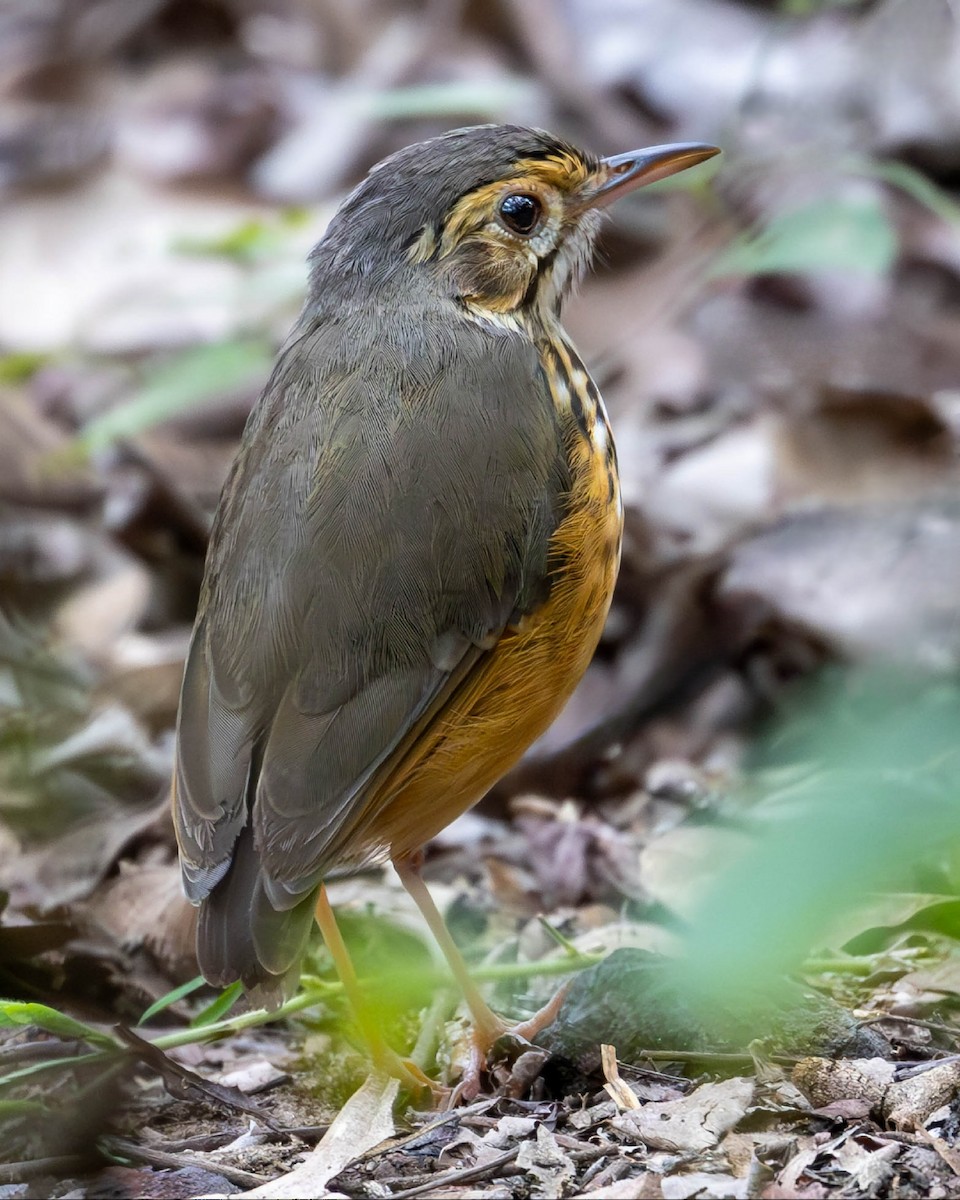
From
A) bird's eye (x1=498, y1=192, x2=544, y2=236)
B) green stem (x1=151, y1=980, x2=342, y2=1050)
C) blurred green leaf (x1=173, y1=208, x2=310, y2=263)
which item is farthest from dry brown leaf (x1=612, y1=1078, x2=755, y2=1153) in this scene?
blurred green leaf (x1=173, y1=208, x2=310, y2=263)

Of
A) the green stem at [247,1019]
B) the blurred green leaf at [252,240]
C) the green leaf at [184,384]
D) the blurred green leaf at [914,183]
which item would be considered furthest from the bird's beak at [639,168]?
the blurred green leaf at [252,240]

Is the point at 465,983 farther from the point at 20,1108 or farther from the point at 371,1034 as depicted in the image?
the point at 20,1108

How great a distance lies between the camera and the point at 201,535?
6461mm

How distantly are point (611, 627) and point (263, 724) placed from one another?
250cm

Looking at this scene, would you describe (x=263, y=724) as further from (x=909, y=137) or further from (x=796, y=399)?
(x=909, y=137)

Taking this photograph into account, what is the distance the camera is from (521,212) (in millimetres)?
4250

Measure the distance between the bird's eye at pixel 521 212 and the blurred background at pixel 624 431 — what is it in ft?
3.14

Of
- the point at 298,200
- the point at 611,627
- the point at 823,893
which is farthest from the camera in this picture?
the point at 298,200

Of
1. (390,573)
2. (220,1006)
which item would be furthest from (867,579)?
(220,1006)

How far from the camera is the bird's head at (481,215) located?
13.4ft

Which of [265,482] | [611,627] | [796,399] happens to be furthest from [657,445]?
[265,482]

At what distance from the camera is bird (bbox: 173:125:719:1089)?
11.2ft

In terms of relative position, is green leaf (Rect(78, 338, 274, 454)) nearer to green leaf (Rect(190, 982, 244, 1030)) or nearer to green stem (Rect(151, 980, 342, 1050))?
green stem (Rect(151, 980, 342, 1050))

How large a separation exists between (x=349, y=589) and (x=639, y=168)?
1.58 meters
